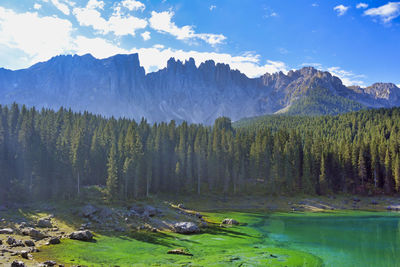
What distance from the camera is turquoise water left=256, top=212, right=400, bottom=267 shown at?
3441cm

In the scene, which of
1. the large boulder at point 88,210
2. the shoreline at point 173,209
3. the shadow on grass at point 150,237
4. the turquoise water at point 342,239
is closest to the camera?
the turquoise water at point 342,239

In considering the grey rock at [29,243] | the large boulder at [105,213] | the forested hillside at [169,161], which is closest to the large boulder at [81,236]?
the grey rock at [29,243]

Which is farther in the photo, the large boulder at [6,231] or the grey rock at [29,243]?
the large boulder at [6,231]

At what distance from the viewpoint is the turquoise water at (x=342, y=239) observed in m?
34.4

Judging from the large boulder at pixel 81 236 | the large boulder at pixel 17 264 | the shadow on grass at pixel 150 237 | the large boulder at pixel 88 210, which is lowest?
the shadow on grass at pixel 150 237

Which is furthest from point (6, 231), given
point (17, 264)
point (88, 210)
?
point (17, 264)

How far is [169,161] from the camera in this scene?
9575 centimetres

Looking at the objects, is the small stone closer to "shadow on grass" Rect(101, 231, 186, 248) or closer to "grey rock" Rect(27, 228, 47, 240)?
"shadow on grass" Rect(101, 231, 186, 248)

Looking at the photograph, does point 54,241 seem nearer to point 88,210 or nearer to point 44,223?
point 44,223

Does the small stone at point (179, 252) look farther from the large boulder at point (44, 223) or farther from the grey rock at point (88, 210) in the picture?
the grey rock at point (88, 210)

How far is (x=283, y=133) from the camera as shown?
125750 mm

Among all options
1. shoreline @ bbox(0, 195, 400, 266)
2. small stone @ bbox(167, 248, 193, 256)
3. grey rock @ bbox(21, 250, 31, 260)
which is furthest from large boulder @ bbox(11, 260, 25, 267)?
small stone @ bbox(167, 248, 193, 256)

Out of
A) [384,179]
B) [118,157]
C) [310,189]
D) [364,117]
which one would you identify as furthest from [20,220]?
[364,117]

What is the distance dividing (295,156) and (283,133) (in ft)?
65.4
